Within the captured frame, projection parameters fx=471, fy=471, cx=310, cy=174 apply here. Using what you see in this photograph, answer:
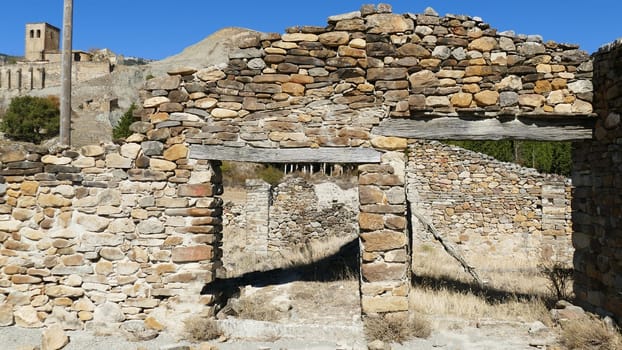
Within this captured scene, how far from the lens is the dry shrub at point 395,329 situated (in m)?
5.11

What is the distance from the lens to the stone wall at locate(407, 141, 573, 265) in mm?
12633

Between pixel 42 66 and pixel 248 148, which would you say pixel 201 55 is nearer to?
pixel 42 66

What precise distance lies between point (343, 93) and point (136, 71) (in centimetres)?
5214

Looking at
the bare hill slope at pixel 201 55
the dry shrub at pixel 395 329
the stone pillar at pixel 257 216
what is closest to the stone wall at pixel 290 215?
the stone pillar at pixel 257 216

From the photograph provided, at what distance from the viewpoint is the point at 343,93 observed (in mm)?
5680

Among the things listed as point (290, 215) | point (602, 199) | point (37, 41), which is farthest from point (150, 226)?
point (37, 41)

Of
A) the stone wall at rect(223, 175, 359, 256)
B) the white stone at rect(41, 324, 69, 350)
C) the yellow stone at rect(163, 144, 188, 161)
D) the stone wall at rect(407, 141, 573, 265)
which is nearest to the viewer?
the white stone at rect(41, 324, 69, 350)

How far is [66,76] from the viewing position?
374 inches

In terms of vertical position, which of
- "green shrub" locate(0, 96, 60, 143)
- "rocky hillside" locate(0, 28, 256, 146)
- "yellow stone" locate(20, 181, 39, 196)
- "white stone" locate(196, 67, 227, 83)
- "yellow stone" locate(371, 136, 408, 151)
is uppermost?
"rocky hillside" locate(0, 28, 256, 146)

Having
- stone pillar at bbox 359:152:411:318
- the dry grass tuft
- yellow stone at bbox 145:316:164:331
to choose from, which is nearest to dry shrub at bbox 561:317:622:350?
stone pillar at bbox 359:152:411:318

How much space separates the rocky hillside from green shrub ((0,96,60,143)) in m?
1.68

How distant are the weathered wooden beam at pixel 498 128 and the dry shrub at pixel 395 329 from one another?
2145 millimetres

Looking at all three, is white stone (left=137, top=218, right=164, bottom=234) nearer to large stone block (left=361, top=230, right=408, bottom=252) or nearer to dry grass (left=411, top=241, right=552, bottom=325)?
large stone block (left=361, top=230, right=408, bottom=252)

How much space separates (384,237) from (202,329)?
2.31 metres
